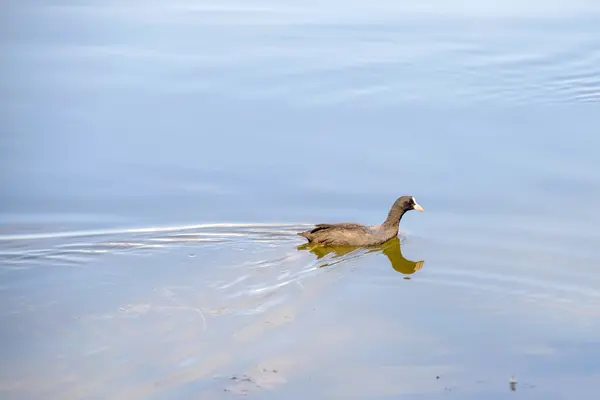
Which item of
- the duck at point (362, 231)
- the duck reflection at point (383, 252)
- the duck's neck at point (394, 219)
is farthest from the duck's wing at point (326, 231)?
the duck's neck at point (394, 219)

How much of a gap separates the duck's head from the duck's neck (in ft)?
0.16

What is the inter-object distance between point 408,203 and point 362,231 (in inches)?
35.9

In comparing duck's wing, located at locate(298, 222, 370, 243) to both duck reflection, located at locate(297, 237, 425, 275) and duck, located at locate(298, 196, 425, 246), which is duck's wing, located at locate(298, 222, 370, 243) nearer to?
duck, located at locate(298, 196, 425, 246)

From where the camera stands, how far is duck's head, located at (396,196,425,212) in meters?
12.6

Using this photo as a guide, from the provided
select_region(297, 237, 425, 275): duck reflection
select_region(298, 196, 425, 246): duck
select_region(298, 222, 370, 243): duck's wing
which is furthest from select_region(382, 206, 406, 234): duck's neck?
select_region(298, 222, 370, 243): duck's wing

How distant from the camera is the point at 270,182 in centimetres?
1394

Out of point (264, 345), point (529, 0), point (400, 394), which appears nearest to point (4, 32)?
point (529, 0)

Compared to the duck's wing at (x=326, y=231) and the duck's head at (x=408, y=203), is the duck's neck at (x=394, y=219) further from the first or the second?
the duck's wing at (x=326, y=231)

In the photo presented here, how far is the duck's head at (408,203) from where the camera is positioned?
12.6 metres

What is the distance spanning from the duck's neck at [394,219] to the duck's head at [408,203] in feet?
0.16

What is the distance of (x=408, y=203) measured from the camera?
12680mm

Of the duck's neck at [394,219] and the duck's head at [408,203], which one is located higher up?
the duck's head at [408,203]

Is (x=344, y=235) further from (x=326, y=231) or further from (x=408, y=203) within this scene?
(x=408, y=203)

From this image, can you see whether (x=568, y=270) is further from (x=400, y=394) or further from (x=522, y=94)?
(x=522, y=94)
